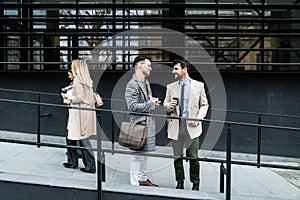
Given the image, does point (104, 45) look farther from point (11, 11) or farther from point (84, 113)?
point (84, 113)

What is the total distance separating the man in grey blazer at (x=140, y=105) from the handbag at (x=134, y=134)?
111 millimetres

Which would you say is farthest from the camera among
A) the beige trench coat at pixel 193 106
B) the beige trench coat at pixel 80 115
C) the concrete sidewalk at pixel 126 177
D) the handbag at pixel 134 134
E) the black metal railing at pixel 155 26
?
the black metal railing at pixel 155 26

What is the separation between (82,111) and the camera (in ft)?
16.7

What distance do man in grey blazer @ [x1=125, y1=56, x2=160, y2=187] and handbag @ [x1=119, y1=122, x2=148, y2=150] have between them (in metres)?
0.11

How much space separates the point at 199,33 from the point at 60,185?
18.5ft

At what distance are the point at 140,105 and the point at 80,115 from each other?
124 centimetres

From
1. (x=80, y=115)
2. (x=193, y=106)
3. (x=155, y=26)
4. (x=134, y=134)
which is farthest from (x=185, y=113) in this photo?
(x=155, y=26)

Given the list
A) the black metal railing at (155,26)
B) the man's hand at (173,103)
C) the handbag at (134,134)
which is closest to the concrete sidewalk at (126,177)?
the handbag at (134,134)

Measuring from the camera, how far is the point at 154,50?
8852 mm

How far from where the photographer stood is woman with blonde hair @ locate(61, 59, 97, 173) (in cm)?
506

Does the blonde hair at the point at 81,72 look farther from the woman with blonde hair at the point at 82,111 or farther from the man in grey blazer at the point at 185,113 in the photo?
the man in grey blazer at the point at 185,113

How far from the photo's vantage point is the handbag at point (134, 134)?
4.20 meters

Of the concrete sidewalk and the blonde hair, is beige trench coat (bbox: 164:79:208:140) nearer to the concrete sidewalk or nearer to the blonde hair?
the concrete sidewalk

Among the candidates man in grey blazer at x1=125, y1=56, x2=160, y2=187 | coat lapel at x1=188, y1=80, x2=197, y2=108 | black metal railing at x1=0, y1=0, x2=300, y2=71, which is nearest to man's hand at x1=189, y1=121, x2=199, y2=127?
coat lapel at x1=188, y1=80, x2=197, y2=108
